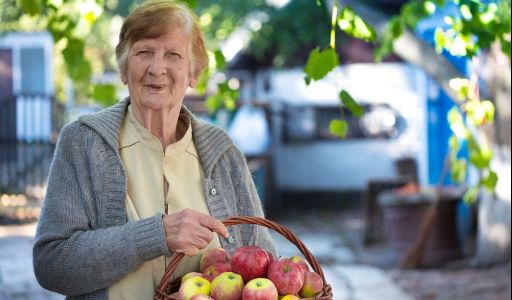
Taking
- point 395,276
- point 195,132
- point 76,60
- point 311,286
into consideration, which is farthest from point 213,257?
point 395,276

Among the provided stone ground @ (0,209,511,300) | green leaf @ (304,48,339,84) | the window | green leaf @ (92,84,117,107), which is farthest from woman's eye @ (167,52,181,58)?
the window

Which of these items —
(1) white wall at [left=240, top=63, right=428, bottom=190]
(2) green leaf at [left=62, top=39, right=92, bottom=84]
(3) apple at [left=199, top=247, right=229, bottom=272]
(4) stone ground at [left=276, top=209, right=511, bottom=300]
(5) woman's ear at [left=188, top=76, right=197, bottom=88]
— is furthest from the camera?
(1) white wall at [left=240, top=63, right=428, bottom=190]

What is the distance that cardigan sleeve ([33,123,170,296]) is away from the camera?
2240mm

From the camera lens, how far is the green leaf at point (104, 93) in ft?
14.6

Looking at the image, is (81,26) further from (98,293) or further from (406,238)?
(406,238)

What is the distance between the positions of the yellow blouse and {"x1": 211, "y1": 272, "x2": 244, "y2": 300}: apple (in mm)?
324

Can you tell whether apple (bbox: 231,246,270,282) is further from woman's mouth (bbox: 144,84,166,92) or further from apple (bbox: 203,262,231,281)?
woman's mouth (bbox: 144,84,166,92)

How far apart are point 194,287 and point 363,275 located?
5533mm

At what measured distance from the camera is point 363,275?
7480 millimetres

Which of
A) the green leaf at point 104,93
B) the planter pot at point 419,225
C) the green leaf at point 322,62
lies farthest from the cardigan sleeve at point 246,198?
the planter pot at point 419,225

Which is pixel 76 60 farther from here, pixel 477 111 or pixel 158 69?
pixel 477 111

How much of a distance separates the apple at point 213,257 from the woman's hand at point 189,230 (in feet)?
0.53

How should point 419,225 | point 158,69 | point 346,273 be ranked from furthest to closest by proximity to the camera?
point 419,225, point 346,273, point 158,69

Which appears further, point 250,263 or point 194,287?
point 250,263
